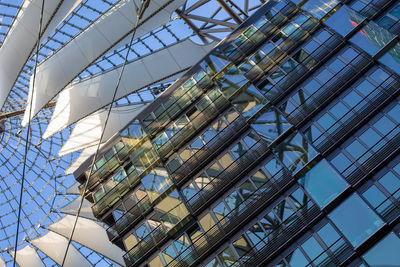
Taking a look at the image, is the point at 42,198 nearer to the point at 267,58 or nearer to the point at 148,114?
the point at 148,114

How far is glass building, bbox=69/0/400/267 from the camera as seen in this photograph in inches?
659

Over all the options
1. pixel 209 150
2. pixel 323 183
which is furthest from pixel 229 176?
pixel 323 183

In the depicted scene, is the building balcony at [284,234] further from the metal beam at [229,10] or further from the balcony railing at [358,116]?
the metal beam at [229,10]

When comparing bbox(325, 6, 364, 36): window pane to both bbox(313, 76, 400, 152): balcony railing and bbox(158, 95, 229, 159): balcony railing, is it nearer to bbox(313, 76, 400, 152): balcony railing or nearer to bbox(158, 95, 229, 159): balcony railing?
bbox(313, 76, 400, 152): balcony railing

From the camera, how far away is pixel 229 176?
20359 millimetres

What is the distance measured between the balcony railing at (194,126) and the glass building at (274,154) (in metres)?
0.06

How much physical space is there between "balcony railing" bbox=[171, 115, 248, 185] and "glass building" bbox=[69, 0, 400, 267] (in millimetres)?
57

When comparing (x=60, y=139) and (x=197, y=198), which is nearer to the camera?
(x=197, y=198)

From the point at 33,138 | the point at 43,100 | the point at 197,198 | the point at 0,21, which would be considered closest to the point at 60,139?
the point at 33,138

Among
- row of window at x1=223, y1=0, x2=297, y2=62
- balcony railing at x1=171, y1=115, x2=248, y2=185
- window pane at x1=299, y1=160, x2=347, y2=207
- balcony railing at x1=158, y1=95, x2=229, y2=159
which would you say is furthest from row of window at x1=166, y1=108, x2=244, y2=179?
window pane at x1=299, y1=160, x2=347, y2=207

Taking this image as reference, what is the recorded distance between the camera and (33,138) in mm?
50344

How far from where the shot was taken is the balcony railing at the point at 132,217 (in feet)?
75.4

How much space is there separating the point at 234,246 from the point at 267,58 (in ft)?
27.0

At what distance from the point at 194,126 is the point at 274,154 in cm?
480
